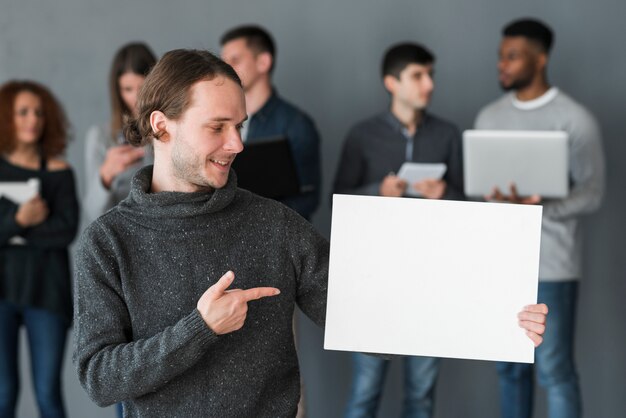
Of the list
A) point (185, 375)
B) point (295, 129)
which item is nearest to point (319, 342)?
point (295, 129)

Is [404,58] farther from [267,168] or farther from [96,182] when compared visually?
[96,182]

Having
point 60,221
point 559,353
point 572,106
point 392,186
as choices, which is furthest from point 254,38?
point 559,353

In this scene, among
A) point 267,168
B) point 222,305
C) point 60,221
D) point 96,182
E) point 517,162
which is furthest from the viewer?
point 60,221

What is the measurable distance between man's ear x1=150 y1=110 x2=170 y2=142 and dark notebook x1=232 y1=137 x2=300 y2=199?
127 centimetres

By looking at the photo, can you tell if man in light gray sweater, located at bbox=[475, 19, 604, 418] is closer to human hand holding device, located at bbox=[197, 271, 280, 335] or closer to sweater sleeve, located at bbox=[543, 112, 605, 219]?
sweater sleeve, located at bbox=[543, 112, 605, 219]

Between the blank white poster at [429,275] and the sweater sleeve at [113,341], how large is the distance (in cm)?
33

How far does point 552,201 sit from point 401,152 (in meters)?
0.60

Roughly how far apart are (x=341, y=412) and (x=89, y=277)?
275cm

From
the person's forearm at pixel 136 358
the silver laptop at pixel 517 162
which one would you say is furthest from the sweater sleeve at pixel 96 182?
the person's forearm at pixel 136 358

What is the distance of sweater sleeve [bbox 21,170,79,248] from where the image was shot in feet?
11.3

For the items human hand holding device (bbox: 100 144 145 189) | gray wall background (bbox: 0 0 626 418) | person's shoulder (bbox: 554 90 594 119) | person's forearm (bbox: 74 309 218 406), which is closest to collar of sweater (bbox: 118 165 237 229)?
person's forearm (bbox: 74 309 218 406)

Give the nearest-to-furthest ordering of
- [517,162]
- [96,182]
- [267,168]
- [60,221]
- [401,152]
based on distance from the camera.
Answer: [267,168], [517,162], [96,182], [60,221], [401,152]

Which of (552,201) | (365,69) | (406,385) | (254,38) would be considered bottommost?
(406,385)

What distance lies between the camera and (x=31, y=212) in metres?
3.40
